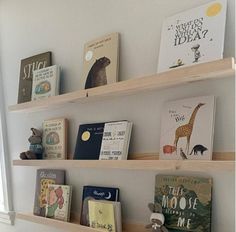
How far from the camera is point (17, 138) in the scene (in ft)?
6.86

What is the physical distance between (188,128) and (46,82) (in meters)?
0.91

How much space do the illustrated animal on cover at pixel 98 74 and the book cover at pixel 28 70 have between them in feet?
1.27

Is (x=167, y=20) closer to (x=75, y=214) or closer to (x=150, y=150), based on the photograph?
(x=150, y=150)

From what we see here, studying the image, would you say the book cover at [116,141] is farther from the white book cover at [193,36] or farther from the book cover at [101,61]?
the white book cover at [193,36]

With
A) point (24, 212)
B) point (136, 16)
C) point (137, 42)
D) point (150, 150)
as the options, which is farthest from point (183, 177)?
point (24, 212)

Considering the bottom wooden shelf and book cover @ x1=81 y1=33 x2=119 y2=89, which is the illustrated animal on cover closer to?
book cover @ x1=81 y1=33 x2=119 y2=89

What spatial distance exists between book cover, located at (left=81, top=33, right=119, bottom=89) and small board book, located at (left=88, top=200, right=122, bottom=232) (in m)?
0.56

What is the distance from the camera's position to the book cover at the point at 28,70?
73.6 inches

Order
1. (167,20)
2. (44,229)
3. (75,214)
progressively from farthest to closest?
(44,229) → (75,214) → (167,20)

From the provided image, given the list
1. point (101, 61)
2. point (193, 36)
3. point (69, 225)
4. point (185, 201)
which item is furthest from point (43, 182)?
point (193, 36)

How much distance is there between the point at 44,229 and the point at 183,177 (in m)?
1.00

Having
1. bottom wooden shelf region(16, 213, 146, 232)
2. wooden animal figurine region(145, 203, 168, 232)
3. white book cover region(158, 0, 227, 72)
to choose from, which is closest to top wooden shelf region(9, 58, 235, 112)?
white book cover region(158, 0, 227, 72)

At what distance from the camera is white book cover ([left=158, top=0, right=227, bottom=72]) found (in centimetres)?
114

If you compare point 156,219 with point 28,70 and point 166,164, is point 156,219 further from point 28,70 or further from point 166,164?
point 28,70
